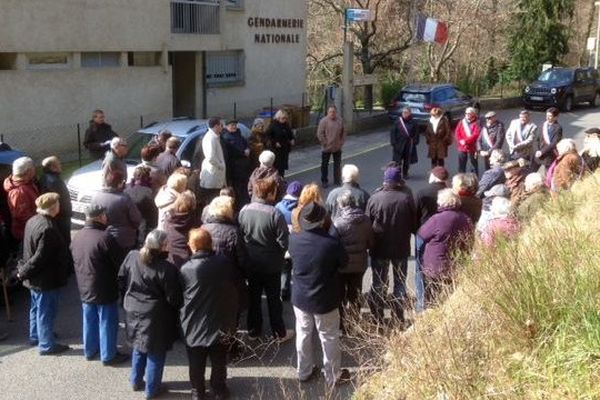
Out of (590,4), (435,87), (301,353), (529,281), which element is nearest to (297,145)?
(435,87)

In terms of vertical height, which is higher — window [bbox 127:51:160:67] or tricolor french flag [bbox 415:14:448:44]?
tricolor french flag [bbox 415:14:448:44]

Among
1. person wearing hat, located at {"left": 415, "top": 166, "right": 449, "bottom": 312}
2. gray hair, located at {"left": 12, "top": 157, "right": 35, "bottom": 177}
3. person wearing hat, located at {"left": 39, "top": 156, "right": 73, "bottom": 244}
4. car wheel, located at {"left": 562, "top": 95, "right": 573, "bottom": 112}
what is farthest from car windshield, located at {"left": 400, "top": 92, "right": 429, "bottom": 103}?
gray hair, located at {"left": 12, "top": 157, "right": 35, "bottom": 177}

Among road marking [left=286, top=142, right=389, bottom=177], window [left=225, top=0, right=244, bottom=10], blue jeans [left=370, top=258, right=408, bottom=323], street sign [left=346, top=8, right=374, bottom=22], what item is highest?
window [left=225, top=0, right=244, bottom=10]

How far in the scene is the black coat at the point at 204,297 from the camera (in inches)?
259

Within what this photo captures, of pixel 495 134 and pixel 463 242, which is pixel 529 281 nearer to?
pixel 463 242

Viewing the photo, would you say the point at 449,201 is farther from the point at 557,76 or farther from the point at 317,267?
the point at 557,76

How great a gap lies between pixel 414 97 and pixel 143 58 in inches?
338

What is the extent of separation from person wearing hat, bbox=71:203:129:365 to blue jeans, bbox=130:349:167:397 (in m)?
0.65

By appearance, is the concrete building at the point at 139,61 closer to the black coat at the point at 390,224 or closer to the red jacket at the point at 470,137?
the red jacket at the point at 470,137

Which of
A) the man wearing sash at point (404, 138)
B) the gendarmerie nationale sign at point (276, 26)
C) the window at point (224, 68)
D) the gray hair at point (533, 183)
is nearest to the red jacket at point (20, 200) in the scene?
the gray hair at point (533, 183)

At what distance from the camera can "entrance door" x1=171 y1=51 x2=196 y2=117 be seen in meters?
24.3

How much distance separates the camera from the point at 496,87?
133ft

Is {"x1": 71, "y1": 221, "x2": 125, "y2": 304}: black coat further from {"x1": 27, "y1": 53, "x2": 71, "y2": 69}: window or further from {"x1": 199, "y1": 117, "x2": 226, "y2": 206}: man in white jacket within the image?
{"x1": 27, "y1": 53, "x2": 71, "y2": 69}: window

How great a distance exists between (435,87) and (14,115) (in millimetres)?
13313
